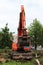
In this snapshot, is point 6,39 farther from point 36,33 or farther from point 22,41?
point 22,41

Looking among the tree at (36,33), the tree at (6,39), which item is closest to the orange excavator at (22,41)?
the tree at (6,39)

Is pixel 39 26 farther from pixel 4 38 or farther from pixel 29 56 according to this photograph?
pixel 29 56

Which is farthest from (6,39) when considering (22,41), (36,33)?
(22,41)

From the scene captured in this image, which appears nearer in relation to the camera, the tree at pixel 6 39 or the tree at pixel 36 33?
the tree at pixel 6 39

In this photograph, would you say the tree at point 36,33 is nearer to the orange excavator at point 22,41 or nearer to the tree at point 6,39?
the tree at point 6,39

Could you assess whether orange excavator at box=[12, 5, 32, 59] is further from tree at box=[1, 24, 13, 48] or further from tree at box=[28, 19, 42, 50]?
tree at box=[28, 19, 42, 50]

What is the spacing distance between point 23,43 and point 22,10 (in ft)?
17.1

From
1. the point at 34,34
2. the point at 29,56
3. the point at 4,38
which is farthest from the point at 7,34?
the point at 29,56

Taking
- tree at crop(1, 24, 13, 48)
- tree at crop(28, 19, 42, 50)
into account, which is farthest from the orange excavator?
tree at crop(28, 19, 42, 50)

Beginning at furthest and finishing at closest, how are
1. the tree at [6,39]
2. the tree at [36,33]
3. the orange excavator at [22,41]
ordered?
the tree at [36,33], the tree at [6,39], the orange excavator at [22,41]

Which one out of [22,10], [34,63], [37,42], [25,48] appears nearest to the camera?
[34,63]

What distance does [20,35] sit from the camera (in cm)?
3547

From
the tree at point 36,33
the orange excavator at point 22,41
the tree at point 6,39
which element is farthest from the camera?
the tree at point 36,33

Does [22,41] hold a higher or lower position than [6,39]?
lower
